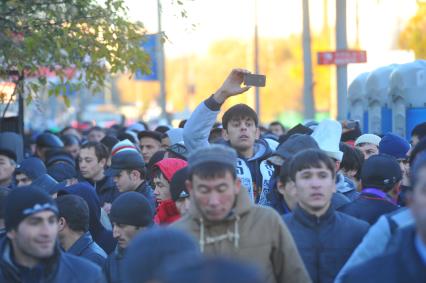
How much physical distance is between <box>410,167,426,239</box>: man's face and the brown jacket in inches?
59.9

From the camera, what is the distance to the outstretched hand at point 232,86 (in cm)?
881

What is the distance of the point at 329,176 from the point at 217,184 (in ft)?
3.75

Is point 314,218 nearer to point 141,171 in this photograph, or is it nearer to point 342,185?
point 342,185

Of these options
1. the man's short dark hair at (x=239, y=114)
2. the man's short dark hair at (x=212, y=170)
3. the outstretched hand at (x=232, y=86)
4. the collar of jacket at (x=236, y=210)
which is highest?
the outstretched hand at (x=232, y=86)

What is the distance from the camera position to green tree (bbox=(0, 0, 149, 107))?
43.5ft

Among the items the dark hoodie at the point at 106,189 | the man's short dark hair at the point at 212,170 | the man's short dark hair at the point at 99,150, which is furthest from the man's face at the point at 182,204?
the man's short dark hair at the point at 99,150

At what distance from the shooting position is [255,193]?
9281mm

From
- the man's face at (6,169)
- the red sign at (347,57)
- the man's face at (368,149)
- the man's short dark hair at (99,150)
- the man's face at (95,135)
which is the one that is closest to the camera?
the man's face at (368,149)

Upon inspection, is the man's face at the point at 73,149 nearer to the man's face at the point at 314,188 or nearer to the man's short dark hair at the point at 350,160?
the man's short dark hair at the point at 350,160

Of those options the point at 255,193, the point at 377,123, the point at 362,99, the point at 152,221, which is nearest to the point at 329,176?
the point at 152,221

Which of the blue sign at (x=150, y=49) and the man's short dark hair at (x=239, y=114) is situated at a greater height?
the blue sign at (x=150, y=49)

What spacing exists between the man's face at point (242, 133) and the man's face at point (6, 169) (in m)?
3.79

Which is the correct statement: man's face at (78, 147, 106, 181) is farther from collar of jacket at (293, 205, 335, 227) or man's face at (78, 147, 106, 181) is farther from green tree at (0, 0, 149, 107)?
collar of jacket at (293, 205, 335, 227)

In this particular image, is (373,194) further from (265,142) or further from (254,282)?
(254,282)
